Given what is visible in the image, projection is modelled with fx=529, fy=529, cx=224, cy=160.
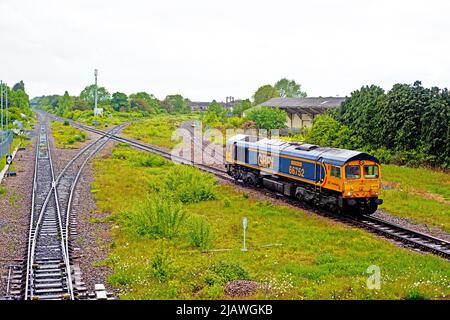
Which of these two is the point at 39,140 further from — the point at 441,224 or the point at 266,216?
the point at 441,224

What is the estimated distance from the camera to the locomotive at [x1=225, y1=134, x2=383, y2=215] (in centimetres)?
2098

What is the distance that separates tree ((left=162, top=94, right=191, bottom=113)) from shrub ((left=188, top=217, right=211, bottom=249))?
130331 millimetres

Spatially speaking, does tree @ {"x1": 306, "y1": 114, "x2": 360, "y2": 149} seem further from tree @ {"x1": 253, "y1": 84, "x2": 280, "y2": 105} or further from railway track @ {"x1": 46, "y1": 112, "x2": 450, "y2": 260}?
tree @ {"x1": 253, "y1": 84, "x2": 280, "y2": 105}

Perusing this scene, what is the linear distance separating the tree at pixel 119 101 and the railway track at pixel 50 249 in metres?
97.3

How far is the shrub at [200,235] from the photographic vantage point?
16594mm

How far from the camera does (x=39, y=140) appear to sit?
188ft

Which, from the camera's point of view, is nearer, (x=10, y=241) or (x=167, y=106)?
(x=10, y=241)

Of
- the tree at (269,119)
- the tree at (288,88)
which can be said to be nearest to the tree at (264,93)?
the tree at (288,88)

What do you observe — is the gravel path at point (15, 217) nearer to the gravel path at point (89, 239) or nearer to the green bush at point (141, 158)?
the gravel path at point (89, 239)

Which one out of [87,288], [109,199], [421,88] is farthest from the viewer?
[421,88]

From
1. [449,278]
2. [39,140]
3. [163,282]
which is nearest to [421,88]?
[449,278]

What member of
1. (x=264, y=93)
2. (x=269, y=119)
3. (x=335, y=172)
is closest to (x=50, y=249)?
(x=335, y=172)
